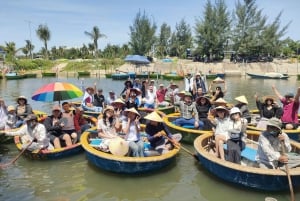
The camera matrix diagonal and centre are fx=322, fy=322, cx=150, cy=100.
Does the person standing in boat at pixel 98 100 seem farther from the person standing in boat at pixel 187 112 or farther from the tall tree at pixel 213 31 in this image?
the tall tree at pixel 213 31

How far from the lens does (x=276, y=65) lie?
4534 centimetres

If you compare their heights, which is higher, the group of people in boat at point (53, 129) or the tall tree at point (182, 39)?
the tall tree at point (182, 39)

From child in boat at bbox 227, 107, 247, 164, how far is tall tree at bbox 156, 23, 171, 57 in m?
50.5

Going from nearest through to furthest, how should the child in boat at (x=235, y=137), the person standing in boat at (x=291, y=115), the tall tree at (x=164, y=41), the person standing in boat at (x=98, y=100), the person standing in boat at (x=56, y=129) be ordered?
the child in boat at (x=235, y=137), the person standing in boat at (x=56, y=129), the person standing in boat at (x=291, y=115), the person standing in boat at (x=98, y=100), the tall tree at (x=164, y=41)

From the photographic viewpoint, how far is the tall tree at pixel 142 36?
178ft

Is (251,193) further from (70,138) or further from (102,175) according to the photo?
(70,138)

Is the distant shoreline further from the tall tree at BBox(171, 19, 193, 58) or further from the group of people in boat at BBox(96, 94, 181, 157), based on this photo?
the group of people in boat at BBox(96, 94, 181, 157)

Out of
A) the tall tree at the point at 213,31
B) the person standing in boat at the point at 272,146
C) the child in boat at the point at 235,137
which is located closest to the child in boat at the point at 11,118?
the child in boat at the point at 235,137

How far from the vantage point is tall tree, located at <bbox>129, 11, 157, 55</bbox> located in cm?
5419

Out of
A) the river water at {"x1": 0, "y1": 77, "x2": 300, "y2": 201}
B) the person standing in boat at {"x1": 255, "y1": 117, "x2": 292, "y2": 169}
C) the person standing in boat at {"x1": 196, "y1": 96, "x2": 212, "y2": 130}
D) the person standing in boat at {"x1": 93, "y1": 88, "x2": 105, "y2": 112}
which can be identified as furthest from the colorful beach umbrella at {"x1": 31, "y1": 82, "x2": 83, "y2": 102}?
the person standing in boat at {"x1": 255, "y1": 117, "x2": 292, "y2": 169}

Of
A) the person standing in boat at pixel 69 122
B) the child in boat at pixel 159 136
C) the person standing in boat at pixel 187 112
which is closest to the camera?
the child in boat at pixel 159 136

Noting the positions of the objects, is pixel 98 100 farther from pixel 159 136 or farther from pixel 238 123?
pixel 238 123

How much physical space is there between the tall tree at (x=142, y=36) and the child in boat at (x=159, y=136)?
47.8m

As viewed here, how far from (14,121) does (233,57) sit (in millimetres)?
43249
